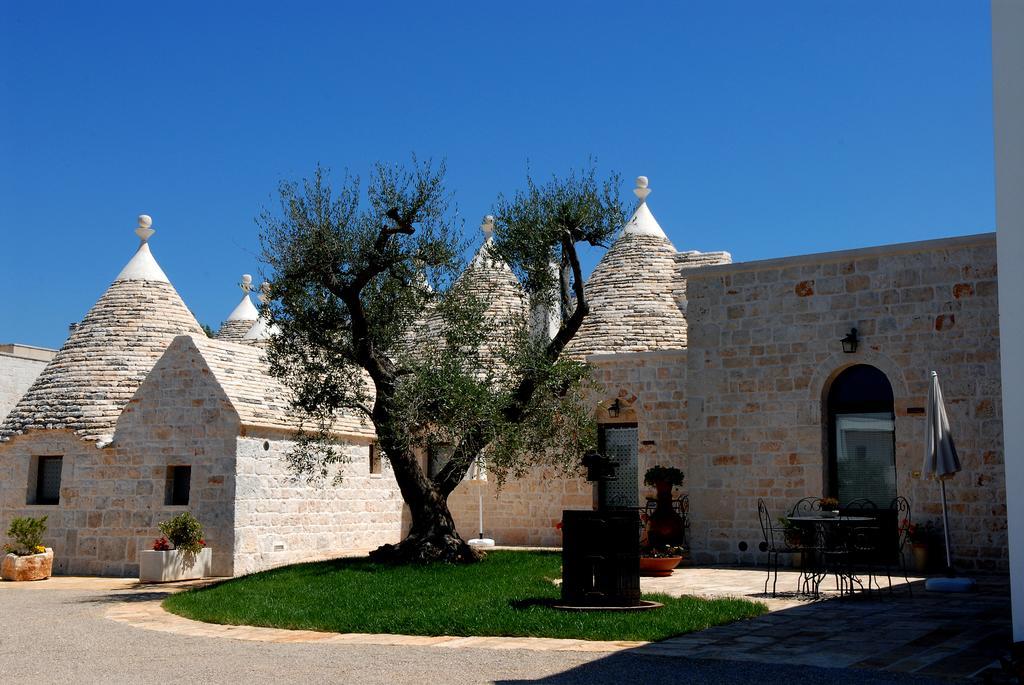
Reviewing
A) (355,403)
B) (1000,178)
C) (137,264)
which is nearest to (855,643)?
(1000,178)

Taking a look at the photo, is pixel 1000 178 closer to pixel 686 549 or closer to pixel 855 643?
pixel 855 643

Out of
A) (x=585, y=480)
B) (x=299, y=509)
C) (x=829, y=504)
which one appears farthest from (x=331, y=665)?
(x=585, y=480)

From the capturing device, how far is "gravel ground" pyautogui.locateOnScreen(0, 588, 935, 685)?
6359mm

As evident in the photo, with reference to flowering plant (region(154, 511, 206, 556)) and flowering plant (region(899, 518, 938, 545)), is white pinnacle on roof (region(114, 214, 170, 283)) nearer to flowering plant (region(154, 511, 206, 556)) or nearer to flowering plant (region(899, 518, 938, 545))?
flowering plant (region(154, 511, 206, 556))

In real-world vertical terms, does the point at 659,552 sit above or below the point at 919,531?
below

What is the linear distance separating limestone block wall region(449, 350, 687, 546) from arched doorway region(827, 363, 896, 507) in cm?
372

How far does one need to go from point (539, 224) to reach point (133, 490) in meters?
8.38

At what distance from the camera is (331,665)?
7.12 m

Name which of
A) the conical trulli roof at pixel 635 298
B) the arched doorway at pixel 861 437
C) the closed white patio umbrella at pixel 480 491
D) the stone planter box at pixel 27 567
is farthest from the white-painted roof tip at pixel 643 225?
the stone planter box at pixel 27 567

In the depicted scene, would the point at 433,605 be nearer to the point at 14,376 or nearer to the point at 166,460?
the point at 166,460

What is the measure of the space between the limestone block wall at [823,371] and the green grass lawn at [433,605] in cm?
326

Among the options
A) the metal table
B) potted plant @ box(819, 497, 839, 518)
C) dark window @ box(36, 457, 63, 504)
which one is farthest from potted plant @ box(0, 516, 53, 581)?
potted plant @ box(819, 497, 839, 518)

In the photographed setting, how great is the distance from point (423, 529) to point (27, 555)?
6943 mm

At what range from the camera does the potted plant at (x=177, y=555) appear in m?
14.9
